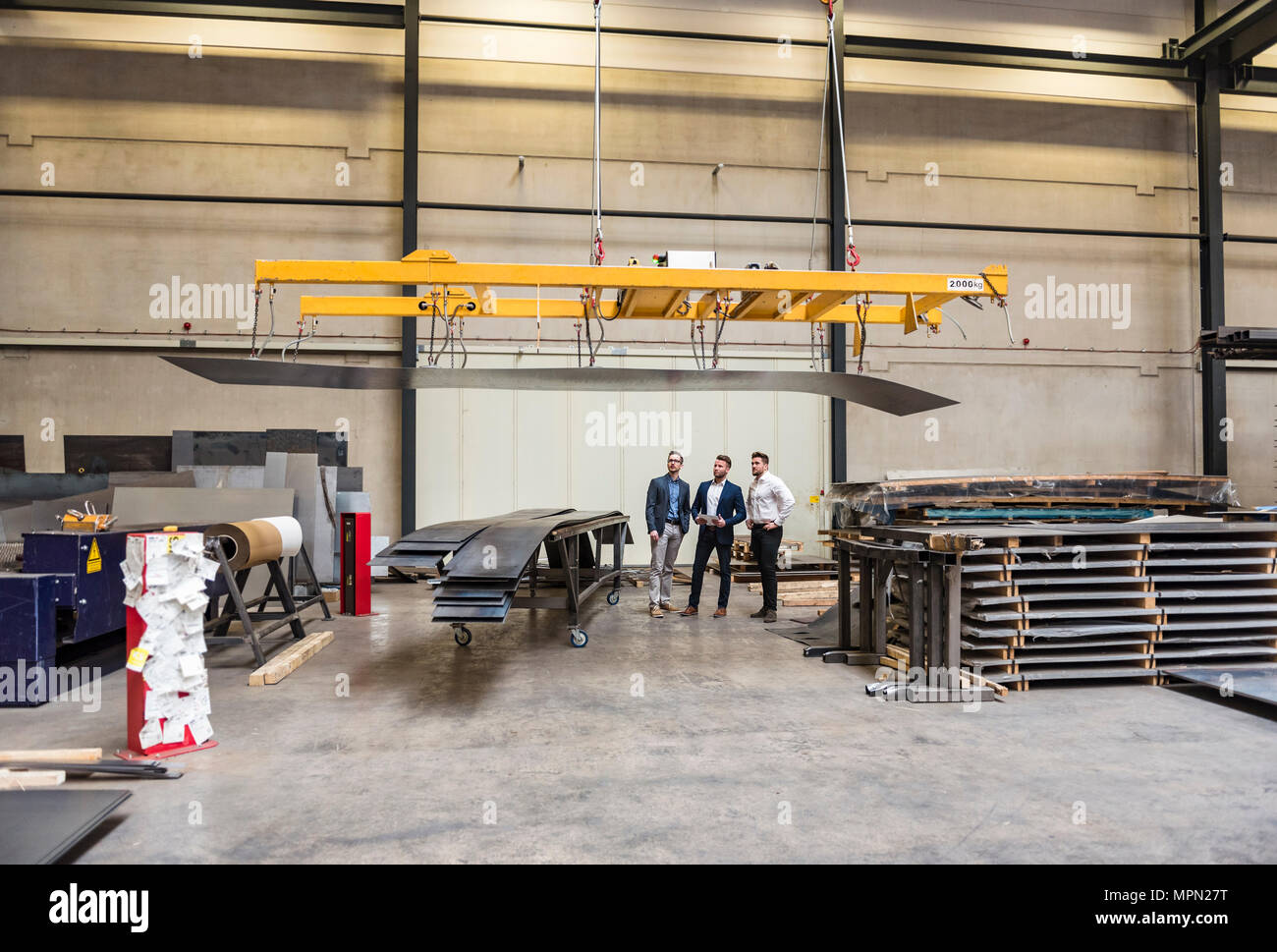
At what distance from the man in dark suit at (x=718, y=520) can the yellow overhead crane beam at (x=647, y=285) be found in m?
2.22

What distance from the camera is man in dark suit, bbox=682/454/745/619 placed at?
24.3 feet

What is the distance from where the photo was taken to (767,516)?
7.31 meters

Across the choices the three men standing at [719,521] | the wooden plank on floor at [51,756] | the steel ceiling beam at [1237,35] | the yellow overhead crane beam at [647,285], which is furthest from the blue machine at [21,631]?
the steel ceiling beam at [1237,35]

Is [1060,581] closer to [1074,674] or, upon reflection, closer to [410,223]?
[1074,674]

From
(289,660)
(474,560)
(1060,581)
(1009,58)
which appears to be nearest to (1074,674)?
(1060,581)

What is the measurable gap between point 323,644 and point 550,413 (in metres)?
5.28

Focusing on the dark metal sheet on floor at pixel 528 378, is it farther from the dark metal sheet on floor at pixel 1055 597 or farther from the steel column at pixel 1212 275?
the steel column at pixel 1212 275

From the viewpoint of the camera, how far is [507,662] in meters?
5.75

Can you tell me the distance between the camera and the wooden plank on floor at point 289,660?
510 cm

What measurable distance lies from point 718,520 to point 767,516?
0.47 metres

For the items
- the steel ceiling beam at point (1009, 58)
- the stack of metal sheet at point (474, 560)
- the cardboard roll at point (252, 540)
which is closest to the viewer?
the stack of metal sheet at point (474, 560)

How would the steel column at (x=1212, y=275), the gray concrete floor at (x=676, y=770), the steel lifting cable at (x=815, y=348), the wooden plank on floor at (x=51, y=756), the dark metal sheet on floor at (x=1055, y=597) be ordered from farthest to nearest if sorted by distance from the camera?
1. the steel column at (x=1212, y=275)
2. the steel lifting cable at (x=815, y=348)
3. the dark metal sheet on floor at (x=1055, y=597)
4. the wooden plank on floor at (x=51, y=756)
5. the gray concrete floor at (x=676, y=770)

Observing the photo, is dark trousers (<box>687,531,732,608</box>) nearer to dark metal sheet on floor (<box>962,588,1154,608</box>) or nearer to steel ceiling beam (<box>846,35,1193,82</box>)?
dark metal sheet on floor (<box>962,588,1154,608</box>)

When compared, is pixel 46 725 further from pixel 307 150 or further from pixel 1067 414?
pixel 1067 414
